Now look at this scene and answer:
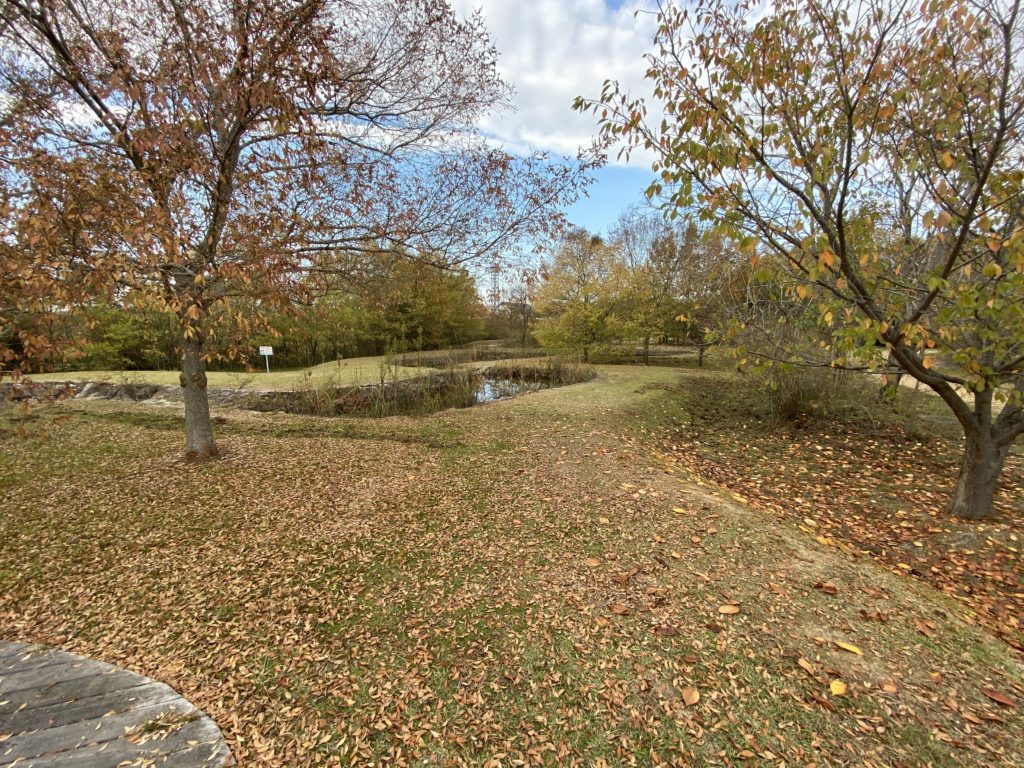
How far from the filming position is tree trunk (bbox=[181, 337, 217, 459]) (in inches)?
187

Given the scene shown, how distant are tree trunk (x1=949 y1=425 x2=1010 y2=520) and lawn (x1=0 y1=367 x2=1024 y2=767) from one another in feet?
5.64

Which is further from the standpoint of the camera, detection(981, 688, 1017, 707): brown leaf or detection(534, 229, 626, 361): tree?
A: detection(534, 229, 626, 361): tree

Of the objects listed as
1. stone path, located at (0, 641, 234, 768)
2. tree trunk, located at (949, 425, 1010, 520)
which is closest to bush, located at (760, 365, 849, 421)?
tree trunk, located at (949, 425, 1010, 520)

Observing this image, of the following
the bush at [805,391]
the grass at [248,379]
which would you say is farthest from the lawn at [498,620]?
the grass at [248,379]

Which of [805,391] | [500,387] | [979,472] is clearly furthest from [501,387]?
[979,472]

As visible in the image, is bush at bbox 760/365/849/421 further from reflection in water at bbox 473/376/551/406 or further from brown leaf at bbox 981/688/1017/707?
reflection in water at bbox 473/376/551/406

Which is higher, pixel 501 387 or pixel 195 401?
pixel 195 401

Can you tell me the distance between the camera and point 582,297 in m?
16.2

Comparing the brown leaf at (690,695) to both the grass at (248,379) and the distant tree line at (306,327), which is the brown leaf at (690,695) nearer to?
the distant tree line at (306,327)

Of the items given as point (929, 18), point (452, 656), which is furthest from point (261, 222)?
point (929, 18)

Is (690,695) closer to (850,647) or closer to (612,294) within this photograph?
(850,647)

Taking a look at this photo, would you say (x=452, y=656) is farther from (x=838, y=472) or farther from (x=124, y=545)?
(x=838, y=472)

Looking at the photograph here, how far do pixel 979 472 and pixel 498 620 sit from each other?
16.3 ft

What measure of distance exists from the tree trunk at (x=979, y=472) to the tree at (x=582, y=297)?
37.6ft
